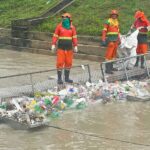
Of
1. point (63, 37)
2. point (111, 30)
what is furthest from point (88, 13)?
point (63, 37)

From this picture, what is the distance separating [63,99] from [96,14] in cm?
1124

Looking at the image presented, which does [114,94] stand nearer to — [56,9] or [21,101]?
[21,101]

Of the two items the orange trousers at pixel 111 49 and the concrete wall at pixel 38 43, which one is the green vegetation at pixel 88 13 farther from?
the orange trousers at pixel 111 49

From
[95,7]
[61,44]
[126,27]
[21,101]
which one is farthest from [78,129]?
[95,7]

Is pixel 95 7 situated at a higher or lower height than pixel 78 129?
higher

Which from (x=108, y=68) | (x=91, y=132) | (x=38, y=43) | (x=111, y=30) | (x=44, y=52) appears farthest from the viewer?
(x=38, y=43)

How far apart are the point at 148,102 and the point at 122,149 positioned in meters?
3.46

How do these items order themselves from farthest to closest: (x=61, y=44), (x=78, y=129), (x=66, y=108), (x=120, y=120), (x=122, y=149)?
(x=61, y=44), (x=66, y=108), (x=120, y=120), (x=78, y=129), (x=122, y=149)

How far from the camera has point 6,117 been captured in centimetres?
992

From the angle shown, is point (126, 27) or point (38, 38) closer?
point (126, 27)

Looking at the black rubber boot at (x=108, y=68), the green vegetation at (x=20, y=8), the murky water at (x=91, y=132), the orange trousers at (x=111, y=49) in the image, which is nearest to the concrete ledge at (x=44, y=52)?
the green vegetation at (x=20, y=8)

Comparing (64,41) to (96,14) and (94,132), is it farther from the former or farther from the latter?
(96,14)

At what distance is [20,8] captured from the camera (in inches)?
1065

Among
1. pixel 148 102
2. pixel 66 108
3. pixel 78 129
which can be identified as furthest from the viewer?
pixel 148 102
